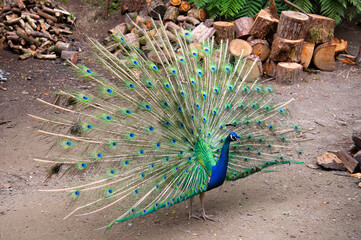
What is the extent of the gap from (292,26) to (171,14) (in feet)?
9.74

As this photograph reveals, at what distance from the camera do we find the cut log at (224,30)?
852 centimetres

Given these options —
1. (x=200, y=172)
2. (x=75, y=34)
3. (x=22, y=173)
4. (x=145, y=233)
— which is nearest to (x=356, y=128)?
(x=200, y=172)

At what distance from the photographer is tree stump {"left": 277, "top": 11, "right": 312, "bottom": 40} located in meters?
7.91

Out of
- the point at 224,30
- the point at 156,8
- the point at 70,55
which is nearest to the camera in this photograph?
the point at 224,30

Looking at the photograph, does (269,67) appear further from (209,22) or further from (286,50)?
(209,22)

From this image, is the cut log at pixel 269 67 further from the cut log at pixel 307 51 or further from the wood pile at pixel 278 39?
the cut log at pixel 307 51

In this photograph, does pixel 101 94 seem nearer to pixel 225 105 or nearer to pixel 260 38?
pixel 225 105

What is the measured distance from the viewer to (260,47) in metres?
8.31

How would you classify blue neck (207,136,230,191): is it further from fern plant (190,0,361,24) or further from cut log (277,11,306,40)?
fern plant (190,0,361,24)

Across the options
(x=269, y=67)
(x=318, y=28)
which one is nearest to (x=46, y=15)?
(x=269, y=67)

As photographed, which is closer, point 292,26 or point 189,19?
point 292,26

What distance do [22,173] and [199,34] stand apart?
16.7 feet

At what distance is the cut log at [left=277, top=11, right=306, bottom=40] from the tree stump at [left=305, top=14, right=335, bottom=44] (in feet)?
0.97

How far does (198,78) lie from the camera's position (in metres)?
4.49
